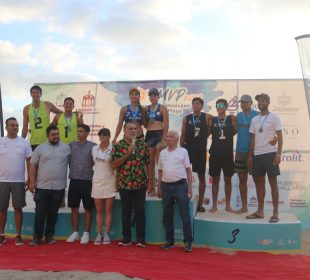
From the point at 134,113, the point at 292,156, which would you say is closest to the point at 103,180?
the point at 134,113

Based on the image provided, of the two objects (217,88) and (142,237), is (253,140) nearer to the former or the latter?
(142,237)

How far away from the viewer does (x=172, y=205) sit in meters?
5.04

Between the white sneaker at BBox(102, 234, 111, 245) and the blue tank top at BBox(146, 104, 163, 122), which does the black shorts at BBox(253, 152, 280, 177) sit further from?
the white sneaker at BBox(102, 234, 111, 245)

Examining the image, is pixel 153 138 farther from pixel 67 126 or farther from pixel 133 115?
pixel 67 126

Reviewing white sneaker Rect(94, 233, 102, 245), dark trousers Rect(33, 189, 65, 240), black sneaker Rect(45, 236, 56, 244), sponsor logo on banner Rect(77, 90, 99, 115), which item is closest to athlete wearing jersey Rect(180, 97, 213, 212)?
white sneaker Rect(94, 233, 102, 245)

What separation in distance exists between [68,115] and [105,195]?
132 cm

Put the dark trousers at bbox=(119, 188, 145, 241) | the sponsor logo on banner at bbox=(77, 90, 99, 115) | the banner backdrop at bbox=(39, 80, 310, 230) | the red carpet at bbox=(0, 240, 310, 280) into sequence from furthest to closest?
the sponsor logo on banner at bbox=(77, 90, 99, 115), the banner backdrop at bbox=(39, 80, 310, 230), the dark trousers at bbox=(119, 188, 145, 241), the red carpet at bbox=(0, 240, 310, 280)

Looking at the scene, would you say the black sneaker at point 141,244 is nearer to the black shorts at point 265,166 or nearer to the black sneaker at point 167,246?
the black sneaker at point 167,246

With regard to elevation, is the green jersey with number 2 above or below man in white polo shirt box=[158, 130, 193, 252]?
above

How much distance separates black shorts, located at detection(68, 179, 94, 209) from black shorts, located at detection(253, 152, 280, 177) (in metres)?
2.12

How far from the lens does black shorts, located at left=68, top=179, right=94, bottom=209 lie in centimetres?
525

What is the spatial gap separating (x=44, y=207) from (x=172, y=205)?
64.9 inches

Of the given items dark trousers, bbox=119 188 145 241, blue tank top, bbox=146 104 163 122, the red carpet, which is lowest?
the red carpet

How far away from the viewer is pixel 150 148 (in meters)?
5.59
